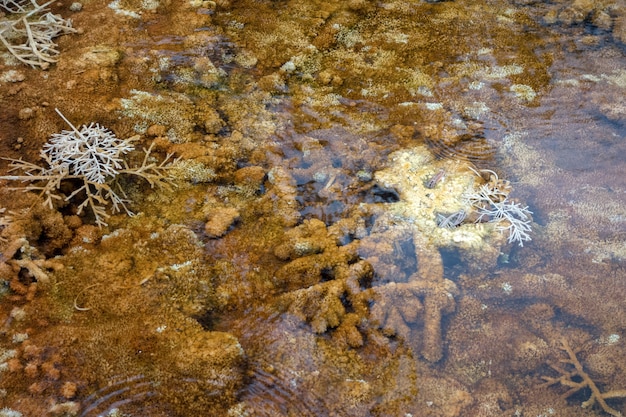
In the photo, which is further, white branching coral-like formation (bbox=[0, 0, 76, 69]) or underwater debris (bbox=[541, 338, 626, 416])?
white branching coral-like formation (bbox=[0, 0, 76, 69])

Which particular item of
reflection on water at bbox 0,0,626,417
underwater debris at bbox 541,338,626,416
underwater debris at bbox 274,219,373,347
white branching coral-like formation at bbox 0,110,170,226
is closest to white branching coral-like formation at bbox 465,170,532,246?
reflection on water at bbox 0,0,626,417

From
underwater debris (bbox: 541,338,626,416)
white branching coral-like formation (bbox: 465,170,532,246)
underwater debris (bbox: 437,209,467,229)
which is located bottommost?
underwater debris (bbox: 541,338,626,416)

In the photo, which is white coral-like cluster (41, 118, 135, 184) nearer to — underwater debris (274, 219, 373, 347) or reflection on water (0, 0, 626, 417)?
reflection on water (0, 0, 626, 417)

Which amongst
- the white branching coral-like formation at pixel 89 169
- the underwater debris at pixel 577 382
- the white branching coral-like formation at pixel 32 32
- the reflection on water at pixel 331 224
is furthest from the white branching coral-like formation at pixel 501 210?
the white branching coral-like formation at pixel 32 32

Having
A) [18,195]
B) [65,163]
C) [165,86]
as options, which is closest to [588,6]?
[165,86]

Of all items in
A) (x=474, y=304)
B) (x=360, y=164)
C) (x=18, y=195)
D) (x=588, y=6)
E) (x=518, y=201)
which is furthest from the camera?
(x=588, y=6)

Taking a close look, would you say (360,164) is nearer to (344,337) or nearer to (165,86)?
(344,337)

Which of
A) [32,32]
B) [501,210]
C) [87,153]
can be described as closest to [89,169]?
[87,153]
